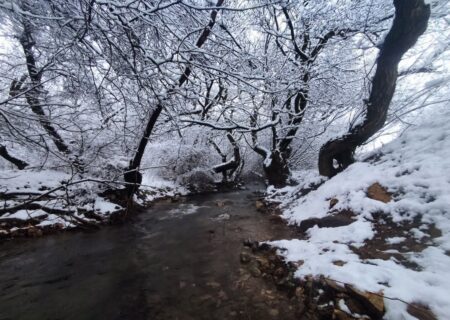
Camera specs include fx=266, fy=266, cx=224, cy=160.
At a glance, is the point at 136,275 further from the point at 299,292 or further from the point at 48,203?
the point at 48,203

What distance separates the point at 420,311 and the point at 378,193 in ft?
8.85

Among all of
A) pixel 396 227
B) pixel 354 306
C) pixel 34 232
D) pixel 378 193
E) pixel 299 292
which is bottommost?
pixel 34 232

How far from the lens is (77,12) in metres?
2.19

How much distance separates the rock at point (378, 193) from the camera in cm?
449

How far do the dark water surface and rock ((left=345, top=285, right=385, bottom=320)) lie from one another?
882 millimetres

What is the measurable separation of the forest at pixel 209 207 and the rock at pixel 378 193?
0.09 feet

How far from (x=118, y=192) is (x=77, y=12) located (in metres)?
7.70

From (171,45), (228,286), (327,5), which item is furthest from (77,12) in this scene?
(327,5)

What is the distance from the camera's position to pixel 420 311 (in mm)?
2307

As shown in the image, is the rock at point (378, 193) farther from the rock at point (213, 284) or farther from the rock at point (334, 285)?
the rock at point (213, 284)

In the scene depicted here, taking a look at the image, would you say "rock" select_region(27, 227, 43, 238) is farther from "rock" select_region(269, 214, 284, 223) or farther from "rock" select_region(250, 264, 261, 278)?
"rock" select_region(269, 214, 284, 223)

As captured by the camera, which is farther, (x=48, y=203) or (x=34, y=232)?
(x=48, y=203)

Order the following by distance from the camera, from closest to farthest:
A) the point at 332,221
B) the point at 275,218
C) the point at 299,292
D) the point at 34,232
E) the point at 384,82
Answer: the point at 299,292
the point at 332,221
the point at 384,82
the point at 34,232
the point at 275,218

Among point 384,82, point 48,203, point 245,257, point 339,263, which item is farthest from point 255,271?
point 48,203
